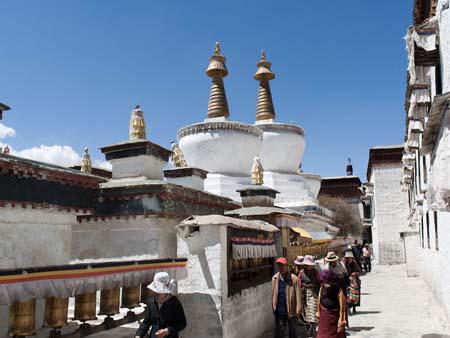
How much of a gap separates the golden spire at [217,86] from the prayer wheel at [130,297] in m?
16.8

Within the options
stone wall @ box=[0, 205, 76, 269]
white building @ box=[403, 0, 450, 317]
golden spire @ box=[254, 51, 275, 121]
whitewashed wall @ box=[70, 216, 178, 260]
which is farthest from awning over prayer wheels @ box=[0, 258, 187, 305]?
golden spire @ box=[254, 51, 275, 121]

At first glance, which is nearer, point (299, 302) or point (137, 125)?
point (299, 302)

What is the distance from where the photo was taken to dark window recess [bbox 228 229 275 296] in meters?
6.47

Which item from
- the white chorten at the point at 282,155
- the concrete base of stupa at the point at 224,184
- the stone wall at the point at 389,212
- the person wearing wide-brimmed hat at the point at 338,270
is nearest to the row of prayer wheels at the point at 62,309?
the person wearing wide-brimmed hat at the point at 338,270

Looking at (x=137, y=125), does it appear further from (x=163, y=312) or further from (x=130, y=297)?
(x=163, y=312)

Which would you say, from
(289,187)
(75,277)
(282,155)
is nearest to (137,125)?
(75,277)

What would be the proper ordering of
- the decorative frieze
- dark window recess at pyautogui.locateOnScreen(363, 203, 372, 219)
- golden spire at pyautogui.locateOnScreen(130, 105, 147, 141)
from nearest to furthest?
golden spire at pyautogui.locateOnScreen(130, 105, 147, 141), the decorative frieze, dark window recess at pyautogui.locateOnScreen(363, 203, 372, 219)

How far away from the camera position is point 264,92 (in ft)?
87.5

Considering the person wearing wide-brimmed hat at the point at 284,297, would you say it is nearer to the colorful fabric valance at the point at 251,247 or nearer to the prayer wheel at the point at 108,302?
the colorful fabric valance at the point at 251,247

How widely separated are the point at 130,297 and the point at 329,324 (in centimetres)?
248

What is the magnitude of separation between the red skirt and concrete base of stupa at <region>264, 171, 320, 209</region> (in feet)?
52.0

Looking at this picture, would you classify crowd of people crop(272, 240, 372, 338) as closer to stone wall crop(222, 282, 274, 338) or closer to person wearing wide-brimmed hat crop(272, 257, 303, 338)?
person wearing wide-brimmed hat crop(272, 257, 303, 338)

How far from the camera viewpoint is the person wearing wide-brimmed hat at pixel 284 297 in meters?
6.37

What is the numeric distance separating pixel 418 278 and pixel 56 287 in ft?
56.6
